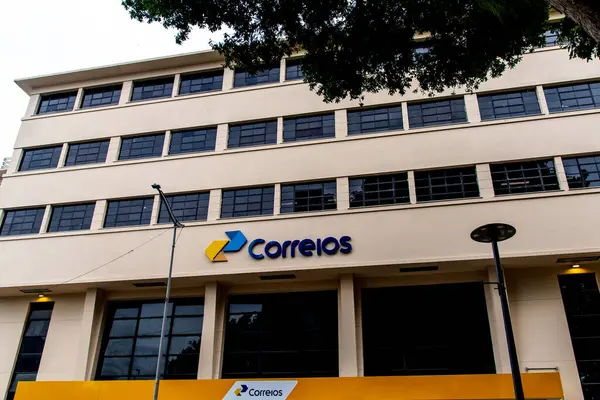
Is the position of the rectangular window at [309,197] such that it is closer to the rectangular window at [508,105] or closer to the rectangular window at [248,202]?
the rectangular window at [248,202]

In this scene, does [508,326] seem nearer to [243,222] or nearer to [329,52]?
[329,52]

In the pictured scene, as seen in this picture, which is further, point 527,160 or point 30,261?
point 30,261

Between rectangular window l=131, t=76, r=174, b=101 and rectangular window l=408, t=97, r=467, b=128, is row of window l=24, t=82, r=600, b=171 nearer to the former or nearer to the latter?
rectangular window l=408, t=97, r=467, b=128

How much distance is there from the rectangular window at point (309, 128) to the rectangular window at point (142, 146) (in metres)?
5.82

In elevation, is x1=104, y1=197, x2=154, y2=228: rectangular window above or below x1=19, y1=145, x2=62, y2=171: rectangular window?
below

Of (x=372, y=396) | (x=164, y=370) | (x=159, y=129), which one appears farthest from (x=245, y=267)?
(x=159, y=129)

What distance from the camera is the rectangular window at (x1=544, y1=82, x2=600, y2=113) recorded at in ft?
60.1

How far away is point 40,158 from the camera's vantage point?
2323 centimetres

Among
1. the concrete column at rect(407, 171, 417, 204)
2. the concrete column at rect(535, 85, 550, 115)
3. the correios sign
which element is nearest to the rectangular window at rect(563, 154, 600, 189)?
the concrete column at rect(535, 85, 550, 115)

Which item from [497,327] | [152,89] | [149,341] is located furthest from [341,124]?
[149,341]

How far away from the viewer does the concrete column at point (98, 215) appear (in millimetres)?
20562

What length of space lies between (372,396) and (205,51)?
16425mm

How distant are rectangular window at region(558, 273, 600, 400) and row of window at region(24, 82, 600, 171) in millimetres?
6406

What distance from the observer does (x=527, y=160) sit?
17.8 m
